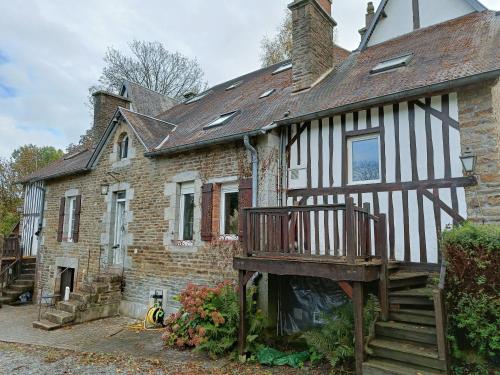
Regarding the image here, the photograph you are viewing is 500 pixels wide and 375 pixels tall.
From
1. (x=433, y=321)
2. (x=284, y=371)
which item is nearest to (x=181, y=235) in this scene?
(x=284, y=371)

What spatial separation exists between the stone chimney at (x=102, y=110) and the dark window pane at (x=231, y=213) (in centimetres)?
701

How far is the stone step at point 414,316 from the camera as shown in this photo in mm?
4289

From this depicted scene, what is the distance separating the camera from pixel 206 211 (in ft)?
23.9

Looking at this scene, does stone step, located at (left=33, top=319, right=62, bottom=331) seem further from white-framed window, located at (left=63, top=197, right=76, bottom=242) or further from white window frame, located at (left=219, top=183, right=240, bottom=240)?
white window frame, located at (left=219, top=183, right=240, bottom=240)

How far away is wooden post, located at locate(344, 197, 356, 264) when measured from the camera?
14.0ft

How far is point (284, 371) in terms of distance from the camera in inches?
187

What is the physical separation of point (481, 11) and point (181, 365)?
9.01 metres

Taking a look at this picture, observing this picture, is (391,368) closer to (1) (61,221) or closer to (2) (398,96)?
(2) (398,96)

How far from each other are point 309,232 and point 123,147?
6677 millimetres

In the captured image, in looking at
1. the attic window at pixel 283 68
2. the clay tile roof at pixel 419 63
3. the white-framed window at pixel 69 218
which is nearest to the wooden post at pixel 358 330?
the clay tile roof at pixel 419 63

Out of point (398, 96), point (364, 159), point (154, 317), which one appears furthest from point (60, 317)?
point (398, 96)

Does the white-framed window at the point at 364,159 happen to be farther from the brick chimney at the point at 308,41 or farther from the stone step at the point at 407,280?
the brick chimney at the point at 308,41

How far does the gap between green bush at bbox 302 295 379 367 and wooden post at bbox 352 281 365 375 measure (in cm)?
27

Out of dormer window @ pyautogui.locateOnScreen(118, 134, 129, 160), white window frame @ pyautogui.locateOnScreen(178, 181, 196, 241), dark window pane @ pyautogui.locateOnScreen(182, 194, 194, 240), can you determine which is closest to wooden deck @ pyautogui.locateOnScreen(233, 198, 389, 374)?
dark window pane @ pyautogui.locateOnScreen(182, 194, 194, 240)
